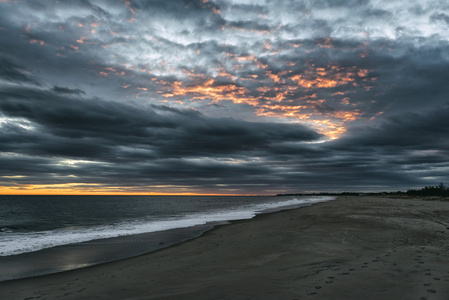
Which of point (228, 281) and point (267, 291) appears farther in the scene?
point (228, 281)

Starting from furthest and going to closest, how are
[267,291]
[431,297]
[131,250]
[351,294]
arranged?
[131,250] → [267,291] → [351,294] → [431,297]

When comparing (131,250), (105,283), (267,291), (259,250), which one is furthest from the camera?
(131,250)

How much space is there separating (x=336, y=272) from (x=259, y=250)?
4.62 metres

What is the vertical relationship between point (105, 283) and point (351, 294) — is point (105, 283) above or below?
below

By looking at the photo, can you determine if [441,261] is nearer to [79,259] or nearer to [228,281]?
[228,281]

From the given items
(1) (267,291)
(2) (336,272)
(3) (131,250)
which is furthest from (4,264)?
(2) (336,272)

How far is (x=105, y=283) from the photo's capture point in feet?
27.5

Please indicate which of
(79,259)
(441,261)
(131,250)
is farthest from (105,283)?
(441,261)

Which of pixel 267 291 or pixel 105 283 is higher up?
pixel 267 291

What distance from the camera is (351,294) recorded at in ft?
17.1

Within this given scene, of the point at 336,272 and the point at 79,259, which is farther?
the point at 79,259

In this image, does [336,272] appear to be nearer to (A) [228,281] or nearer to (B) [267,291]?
(B) [267,291]

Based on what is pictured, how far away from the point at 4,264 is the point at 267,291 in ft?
43.6

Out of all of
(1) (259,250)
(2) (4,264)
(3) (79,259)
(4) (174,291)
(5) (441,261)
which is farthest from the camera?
(3) (79,259)
